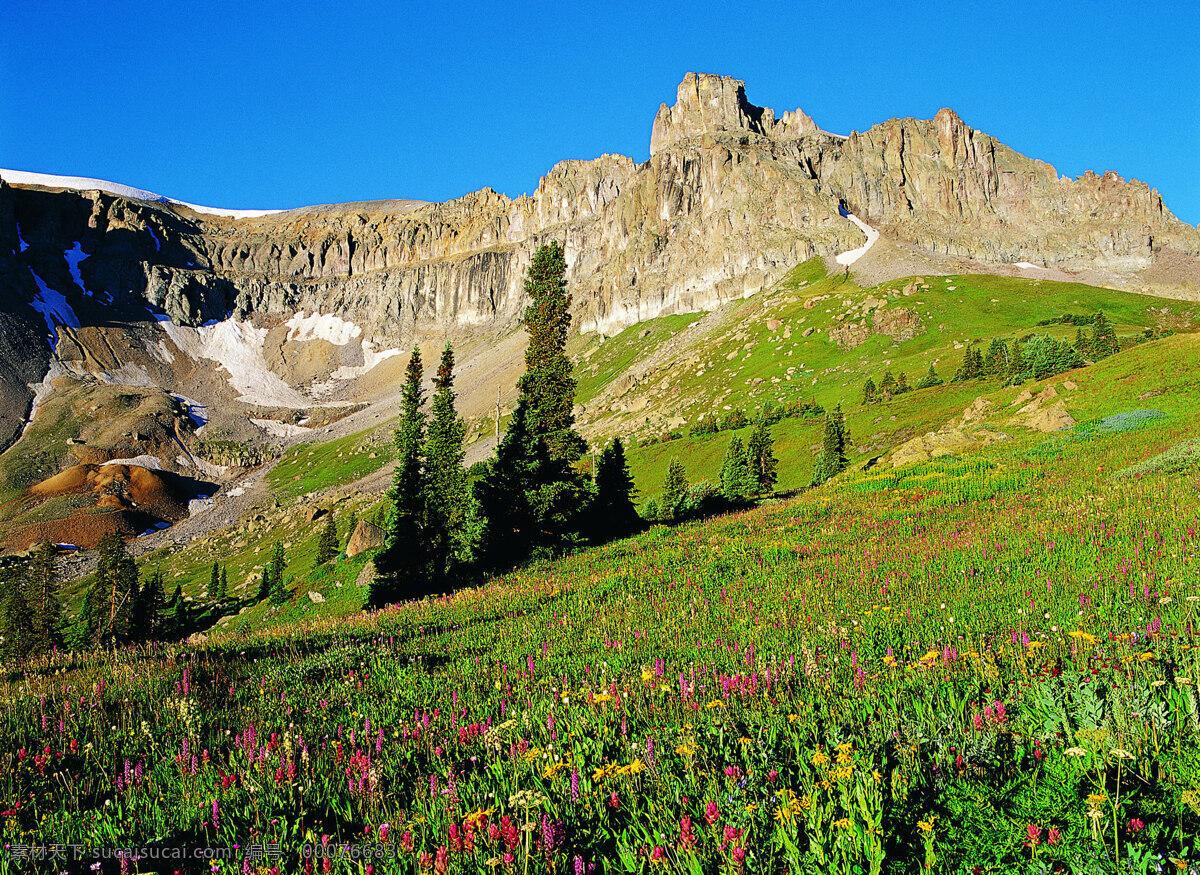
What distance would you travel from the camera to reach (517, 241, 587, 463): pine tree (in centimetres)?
3444

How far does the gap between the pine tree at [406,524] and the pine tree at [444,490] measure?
568 millimetres

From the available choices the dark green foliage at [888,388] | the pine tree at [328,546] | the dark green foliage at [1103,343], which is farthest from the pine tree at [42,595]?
the dark green foliage at [1103,343]

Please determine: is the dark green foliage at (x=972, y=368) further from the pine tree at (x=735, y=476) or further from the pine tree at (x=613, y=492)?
the pine tree at (x=613, y=492)

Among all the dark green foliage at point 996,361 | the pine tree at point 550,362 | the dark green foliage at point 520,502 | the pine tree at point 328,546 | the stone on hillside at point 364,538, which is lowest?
the pine tree at point 328,546

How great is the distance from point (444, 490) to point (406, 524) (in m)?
3.93

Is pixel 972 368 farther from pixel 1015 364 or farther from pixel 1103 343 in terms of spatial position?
pixel 1103 343

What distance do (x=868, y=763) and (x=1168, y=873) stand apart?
1297 mm

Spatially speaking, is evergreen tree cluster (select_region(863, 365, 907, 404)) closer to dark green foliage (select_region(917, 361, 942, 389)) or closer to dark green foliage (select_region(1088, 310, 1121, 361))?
dark green foliage (select_region(917, 361, 942, 389))

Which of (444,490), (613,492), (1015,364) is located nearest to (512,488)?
(444,490)

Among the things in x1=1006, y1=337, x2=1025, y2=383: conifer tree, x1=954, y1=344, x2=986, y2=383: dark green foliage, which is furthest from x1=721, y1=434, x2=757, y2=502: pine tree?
x1=954, y1=344, x2=986, y2=383: dark green foliage

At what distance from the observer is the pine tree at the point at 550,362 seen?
1356 inches

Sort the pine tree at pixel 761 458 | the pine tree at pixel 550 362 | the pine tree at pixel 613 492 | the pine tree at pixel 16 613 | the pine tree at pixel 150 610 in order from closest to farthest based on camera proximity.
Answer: the pine tree at pixel 550 362, the pine tree at pixel 613 492, the pine tree at pixel 16 613, the pine tree at pixel 150 610, the pine tree at pixel 761 458

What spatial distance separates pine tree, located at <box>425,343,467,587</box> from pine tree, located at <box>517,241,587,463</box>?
17.9 feet

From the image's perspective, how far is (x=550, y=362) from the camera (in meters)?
36.9
